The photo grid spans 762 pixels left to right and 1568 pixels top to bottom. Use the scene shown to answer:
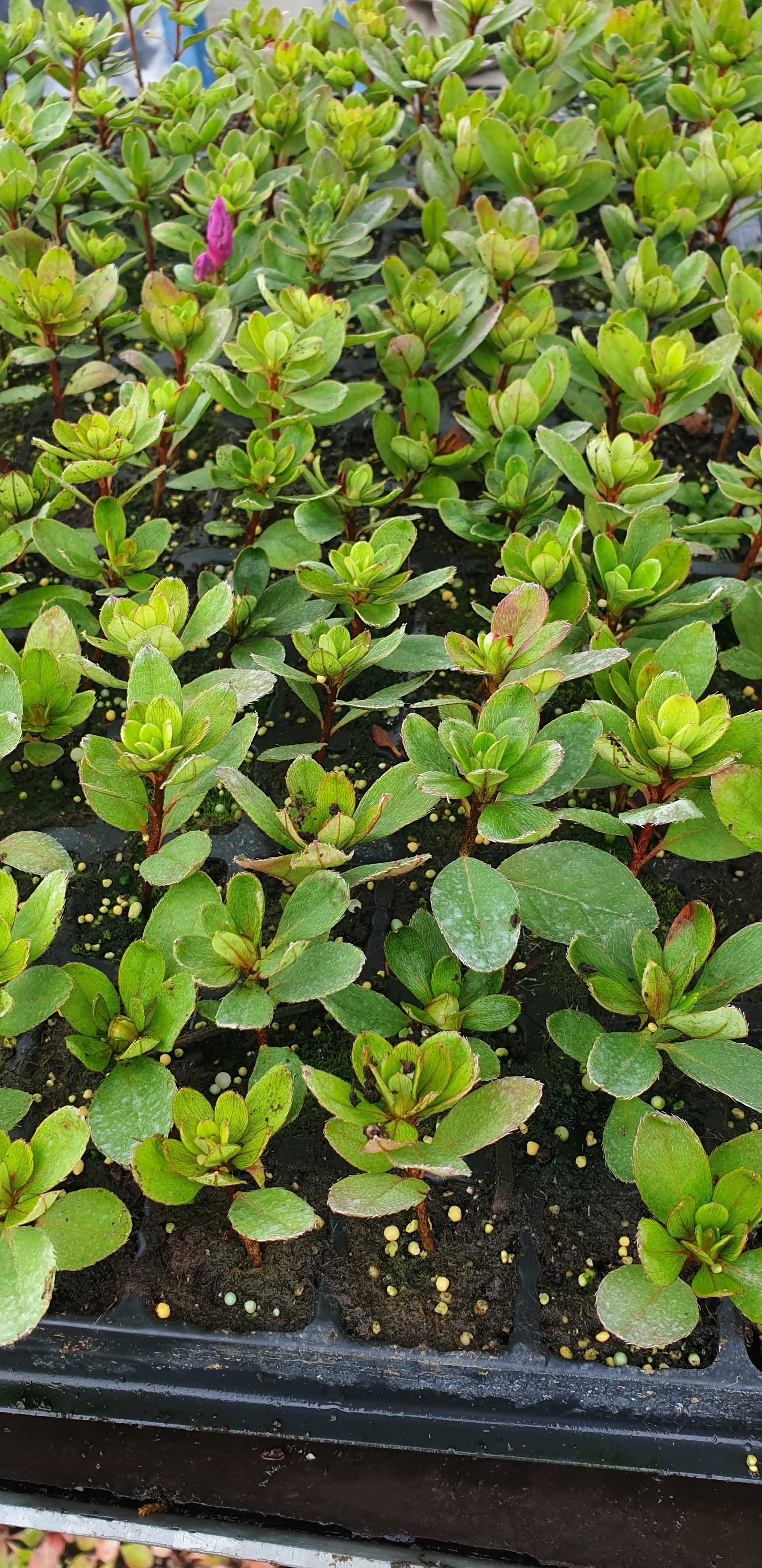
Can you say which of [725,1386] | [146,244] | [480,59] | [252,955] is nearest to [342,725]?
[252,955]

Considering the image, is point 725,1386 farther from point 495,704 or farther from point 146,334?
point 146,334

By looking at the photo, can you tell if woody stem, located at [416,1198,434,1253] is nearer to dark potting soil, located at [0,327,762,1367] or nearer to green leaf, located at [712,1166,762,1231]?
dark potting soil, located at [0,327,762,1367]

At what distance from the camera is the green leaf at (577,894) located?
39.2 inches

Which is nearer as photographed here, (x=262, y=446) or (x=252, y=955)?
(x=252, y=955)

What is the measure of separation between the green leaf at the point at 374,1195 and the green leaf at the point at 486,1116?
0.11 ft

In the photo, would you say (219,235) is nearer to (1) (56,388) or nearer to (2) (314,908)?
(1) (56,388)

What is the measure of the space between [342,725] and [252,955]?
0.50 metres

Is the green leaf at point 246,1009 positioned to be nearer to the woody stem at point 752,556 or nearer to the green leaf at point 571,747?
the green leaf at point 571,747

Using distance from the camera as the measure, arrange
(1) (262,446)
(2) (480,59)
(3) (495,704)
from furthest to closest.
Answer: (2) (480,59), (1) (262,446), (3) (495,704)

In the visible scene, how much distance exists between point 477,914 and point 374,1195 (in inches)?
9.9

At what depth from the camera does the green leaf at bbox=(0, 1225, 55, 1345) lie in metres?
0.78

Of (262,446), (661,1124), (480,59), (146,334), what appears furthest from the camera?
(480,59)

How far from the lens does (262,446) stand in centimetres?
129

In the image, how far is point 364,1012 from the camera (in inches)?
39.1
